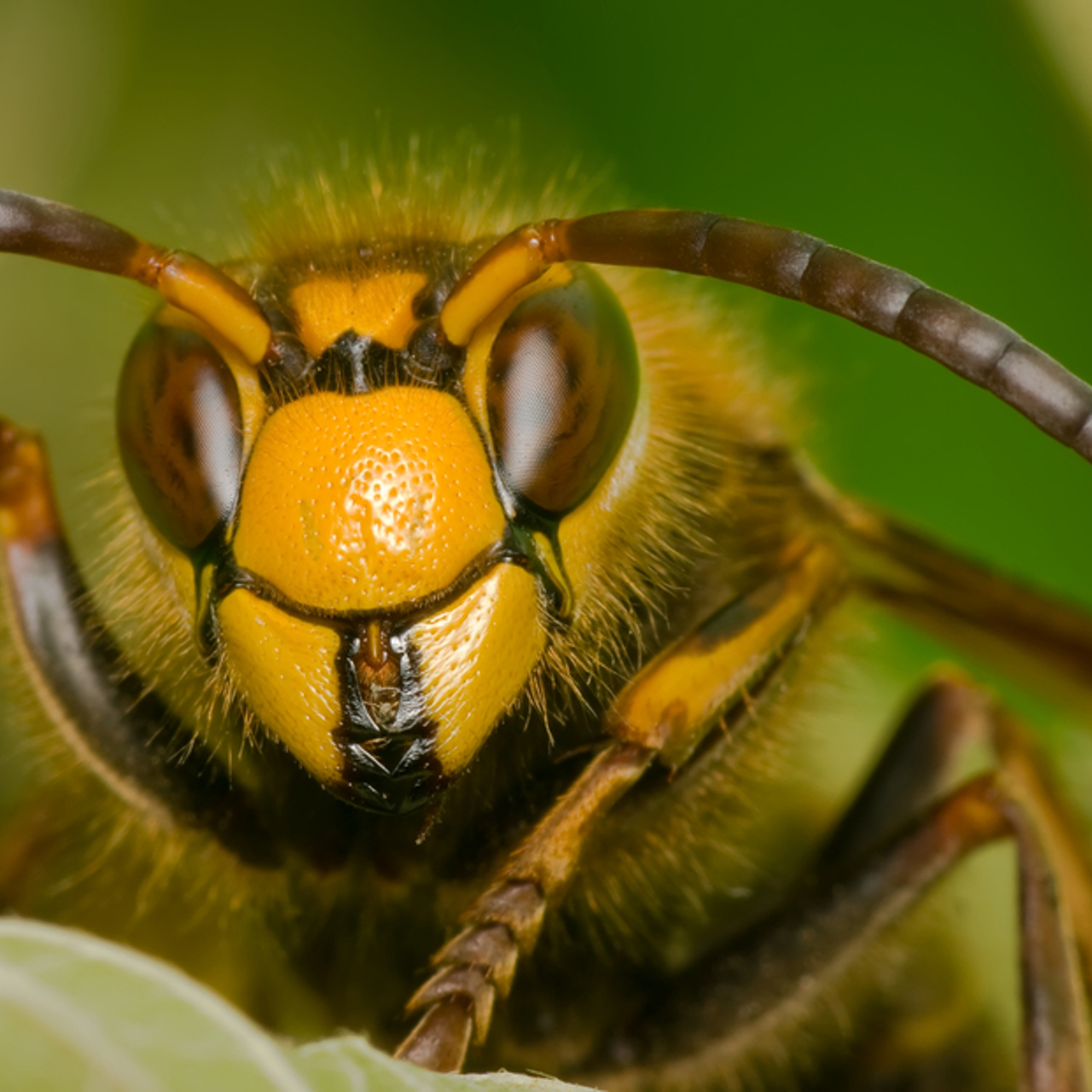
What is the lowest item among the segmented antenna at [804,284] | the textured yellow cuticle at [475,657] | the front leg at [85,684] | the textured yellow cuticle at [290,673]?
the front leg at [85,684]

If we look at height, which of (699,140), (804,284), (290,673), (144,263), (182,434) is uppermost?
(699,140)

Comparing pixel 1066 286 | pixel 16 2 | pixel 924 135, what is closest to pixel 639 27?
pixel 924 135

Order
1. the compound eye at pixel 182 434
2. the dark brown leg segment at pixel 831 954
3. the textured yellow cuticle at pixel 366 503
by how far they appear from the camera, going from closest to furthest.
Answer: the textured yellow cuticle at pixel 366 503 < the compound eye at pixel 182 434 < the dark brown leg segment at pixel 831 954

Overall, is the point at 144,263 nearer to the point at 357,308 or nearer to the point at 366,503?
the point at 357,308

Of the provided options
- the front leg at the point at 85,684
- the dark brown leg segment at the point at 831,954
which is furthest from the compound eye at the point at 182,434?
the dark brown leg segment at the point at 831,954

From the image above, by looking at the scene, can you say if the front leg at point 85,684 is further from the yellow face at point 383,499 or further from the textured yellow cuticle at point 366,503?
the textured yellow cuticle at point 366,503

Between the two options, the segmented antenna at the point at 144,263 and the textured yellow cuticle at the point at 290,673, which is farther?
the segmented antenna at the point at 144,263

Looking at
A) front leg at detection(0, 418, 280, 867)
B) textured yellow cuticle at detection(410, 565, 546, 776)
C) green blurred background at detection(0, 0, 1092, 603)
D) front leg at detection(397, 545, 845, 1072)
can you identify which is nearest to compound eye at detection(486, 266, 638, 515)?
textured yellow cuticle at detection(410, 565, 546, 776)

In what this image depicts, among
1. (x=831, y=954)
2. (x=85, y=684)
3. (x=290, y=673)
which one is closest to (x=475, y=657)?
(x=290, y=673)
